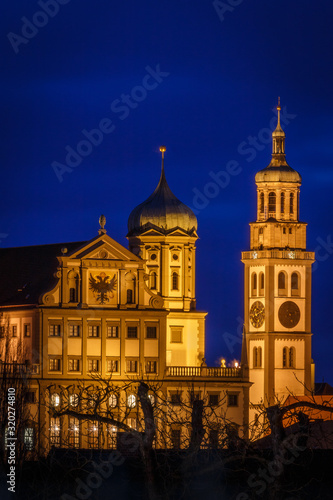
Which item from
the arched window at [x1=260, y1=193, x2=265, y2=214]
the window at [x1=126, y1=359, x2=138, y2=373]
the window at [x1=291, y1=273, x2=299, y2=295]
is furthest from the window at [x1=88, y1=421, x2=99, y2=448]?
the arched window at [x1=260, y1=193, x2=265, y2=214]

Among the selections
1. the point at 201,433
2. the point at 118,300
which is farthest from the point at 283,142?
the point at 201,433

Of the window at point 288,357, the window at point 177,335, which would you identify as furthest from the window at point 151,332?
the window at point 288,357

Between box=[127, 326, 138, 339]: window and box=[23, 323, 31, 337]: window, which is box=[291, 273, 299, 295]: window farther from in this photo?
box=[23, 323, 31, 337]: window

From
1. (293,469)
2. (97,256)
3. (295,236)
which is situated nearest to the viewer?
(293,469)

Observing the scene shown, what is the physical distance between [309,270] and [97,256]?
42682mm

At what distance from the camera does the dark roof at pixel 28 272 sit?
13562cm

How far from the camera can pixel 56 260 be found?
138m

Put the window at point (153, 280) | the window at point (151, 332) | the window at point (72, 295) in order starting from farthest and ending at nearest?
1. the window at point (153, 280)
2. the window at point (151, 332)
3. the window at point (72, 295)

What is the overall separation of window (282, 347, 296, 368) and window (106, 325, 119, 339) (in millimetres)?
36719

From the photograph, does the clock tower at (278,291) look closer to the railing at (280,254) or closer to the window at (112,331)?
the railing at (280,254)

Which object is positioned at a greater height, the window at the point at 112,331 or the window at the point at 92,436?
the window at the point at 112,331

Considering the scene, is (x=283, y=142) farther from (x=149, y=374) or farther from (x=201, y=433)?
(x=201, y=433)

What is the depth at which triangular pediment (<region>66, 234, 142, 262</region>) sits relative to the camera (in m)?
130

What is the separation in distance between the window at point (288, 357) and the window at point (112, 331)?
3672cm
